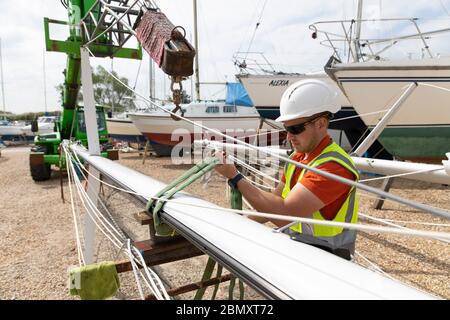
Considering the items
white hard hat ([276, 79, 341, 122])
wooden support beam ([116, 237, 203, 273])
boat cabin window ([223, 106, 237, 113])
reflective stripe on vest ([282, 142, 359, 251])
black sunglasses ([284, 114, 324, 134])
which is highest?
boat cabin window ([223, 106, 237, 113])

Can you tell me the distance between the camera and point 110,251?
4.23 metres

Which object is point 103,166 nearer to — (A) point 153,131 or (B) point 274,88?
(B) point 274,88

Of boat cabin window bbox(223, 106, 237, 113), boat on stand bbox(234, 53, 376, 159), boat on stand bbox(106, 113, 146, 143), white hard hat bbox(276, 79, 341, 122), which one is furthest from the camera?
boat on stand bbox(106, 113, 146, 143)

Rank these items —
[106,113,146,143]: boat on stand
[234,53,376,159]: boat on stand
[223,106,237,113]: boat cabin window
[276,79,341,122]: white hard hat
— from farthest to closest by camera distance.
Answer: [106,113,146,143]: boat on stand
[223,106,237,113]: boat cabin window
[234,53,376,159]: boat on stand
[276,79,341,122]: white hard hat

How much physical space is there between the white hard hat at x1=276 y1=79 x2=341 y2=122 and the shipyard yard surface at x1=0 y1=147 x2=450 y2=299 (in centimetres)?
208

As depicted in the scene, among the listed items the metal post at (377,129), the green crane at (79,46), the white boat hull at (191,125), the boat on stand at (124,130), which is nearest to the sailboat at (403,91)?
the metal post at (377,129)

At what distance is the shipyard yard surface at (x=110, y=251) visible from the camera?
3.42 metres

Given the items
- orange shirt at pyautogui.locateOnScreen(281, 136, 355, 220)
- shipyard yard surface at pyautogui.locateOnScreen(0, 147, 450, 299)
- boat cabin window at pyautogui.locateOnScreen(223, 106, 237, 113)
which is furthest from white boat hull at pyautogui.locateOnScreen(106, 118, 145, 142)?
orange shirt at pyautogui.locateOnScreen(281, 136, 355, 220)

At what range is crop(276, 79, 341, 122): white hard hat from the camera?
1575 mm

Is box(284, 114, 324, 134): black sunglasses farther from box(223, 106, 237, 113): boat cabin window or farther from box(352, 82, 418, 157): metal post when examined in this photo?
box(223, 106, 237, 113): boat cabin window

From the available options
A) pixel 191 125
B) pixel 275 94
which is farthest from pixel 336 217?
pixel 191 125

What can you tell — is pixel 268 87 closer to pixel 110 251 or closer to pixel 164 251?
pixel 110 251

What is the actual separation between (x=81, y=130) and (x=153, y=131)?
4813mm
